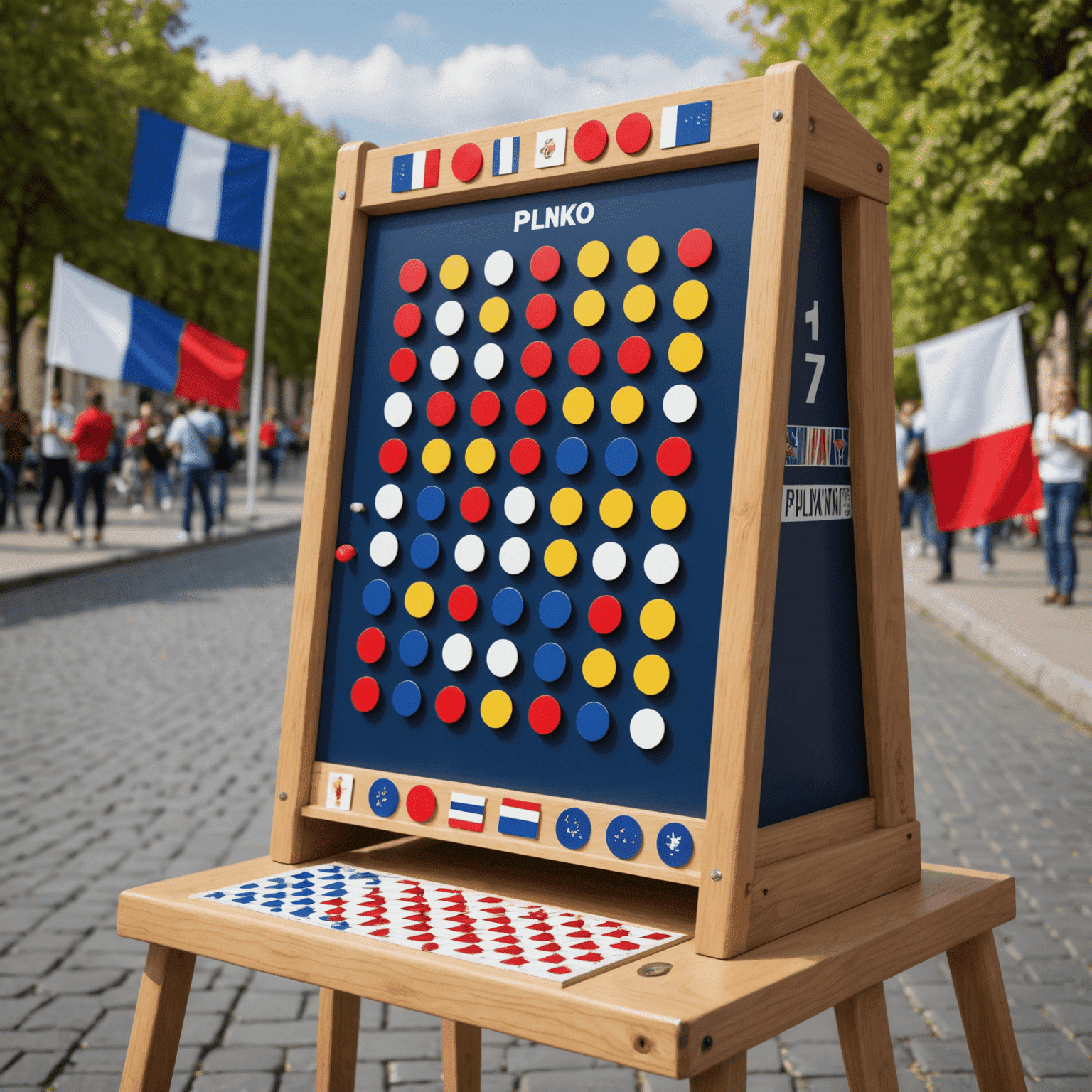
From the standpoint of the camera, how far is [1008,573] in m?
16.7

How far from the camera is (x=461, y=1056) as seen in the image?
2.30 m

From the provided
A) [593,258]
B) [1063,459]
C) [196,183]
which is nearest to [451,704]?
[593,258]

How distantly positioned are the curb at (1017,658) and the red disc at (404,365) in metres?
6.11

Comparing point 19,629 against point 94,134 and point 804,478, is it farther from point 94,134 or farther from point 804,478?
point 94,134

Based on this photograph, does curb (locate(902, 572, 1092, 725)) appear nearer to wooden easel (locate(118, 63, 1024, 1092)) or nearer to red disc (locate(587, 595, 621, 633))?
wooden easel (locate(118, 63, 1024, 1092))

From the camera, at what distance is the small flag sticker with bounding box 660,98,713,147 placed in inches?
65.5

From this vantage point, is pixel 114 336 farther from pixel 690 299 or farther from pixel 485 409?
pixel 690 299

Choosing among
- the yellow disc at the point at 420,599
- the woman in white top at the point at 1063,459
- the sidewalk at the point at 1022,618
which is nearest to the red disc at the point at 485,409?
the yellow disc at the point at 420,599

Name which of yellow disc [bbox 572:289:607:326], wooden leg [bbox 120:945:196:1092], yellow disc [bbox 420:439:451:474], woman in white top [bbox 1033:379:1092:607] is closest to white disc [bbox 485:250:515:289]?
yellow disc [bbox 572:289:607:326]

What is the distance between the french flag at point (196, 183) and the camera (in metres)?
19.2

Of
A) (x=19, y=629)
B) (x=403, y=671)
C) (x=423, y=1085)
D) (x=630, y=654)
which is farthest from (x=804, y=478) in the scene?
(x=19, y=629)

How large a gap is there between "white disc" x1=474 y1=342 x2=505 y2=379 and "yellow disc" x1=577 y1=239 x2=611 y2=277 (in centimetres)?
15

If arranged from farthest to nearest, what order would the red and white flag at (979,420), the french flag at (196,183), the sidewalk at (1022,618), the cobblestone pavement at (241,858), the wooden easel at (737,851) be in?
the french flag at (196,183), the red and white flag at (979,420), the sidewalk at (1022,618), the cobblestone pavement at (241,858), the wooden easel at (737,851)

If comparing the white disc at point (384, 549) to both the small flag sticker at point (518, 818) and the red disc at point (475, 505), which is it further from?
the small flag sticker at point (518, 818)
